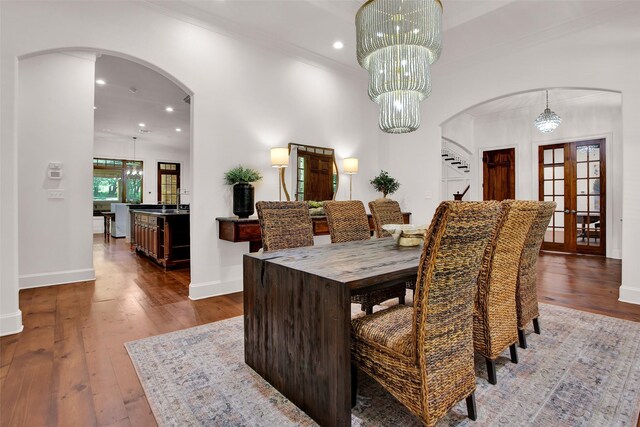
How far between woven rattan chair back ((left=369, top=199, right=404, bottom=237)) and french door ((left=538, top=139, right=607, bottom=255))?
5068mm

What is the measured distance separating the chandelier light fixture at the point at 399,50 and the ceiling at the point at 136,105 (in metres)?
3.85

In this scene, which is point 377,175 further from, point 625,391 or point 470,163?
point 625,391

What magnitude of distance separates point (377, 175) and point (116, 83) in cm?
481

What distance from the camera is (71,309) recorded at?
315 centimetres

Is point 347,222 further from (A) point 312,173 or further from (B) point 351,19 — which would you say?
(B) point 351,19

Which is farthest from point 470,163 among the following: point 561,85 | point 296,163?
point 296,163

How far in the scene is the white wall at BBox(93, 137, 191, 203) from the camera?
33.3 ft

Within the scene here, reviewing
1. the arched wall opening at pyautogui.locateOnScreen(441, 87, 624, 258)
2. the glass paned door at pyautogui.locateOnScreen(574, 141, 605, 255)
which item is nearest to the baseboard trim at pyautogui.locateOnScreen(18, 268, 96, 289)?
the arched wall opening at pyautogui.locateOnScreen(441, 87, 624, 258)

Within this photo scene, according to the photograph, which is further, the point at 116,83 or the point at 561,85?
the point at 116,83

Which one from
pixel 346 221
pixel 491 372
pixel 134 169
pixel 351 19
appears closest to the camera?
pixel 491 372

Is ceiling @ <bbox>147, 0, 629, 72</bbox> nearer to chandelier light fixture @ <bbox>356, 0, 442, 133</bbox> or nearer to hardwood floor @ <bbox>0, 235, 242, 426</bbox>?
chandelier light fixture @ <bbox>356, 0, 442, 133</bbox>

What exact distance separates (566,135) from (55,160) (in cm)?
871

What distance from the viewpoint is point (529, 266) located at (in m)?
2.30

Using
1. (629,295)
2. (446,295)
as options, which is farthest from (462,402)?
(629,295)
